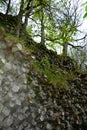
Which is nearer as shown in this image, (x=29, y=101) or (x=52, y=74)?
(x=29, y=101)

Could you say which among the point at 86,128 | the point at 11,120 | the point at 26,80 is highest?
the point at 26,80

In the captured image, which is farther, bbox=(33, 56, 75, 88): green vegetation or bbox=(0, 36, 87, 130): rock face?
bbox=(33, 56, 75, 88): green vegetation

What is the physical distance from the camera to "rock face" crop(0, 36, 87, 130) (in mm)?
7727

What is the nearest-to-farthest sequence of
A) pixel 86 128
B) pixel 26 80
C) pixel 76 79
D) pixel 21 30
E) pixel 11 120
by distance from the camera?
pixel 11 120 < pixel 26 80 < pixel 86 128 < pixel 76 79 < pixel 21 30

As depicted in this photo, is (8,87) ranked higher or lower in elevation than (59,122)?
higher

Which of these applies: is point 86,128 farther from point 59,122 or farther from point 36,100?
point 36,100

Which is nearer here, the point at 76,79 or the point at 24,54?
the point at 24,54

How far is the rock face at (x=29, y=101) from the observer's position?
25.3 feet

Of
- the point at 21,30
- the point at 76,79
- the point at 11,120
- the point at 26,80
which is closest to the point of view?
the point at 11,120

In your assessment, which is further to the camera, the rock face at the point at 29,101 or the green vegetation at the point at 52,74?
the green vegetation at the point at 52,74

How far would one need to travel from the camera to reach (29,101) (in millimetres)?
8133

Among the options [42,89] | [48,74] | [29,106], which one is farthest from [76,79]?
[29,106]

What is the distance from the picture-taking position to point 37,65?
9305mm

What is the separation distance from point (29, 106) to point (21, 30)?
476cm
